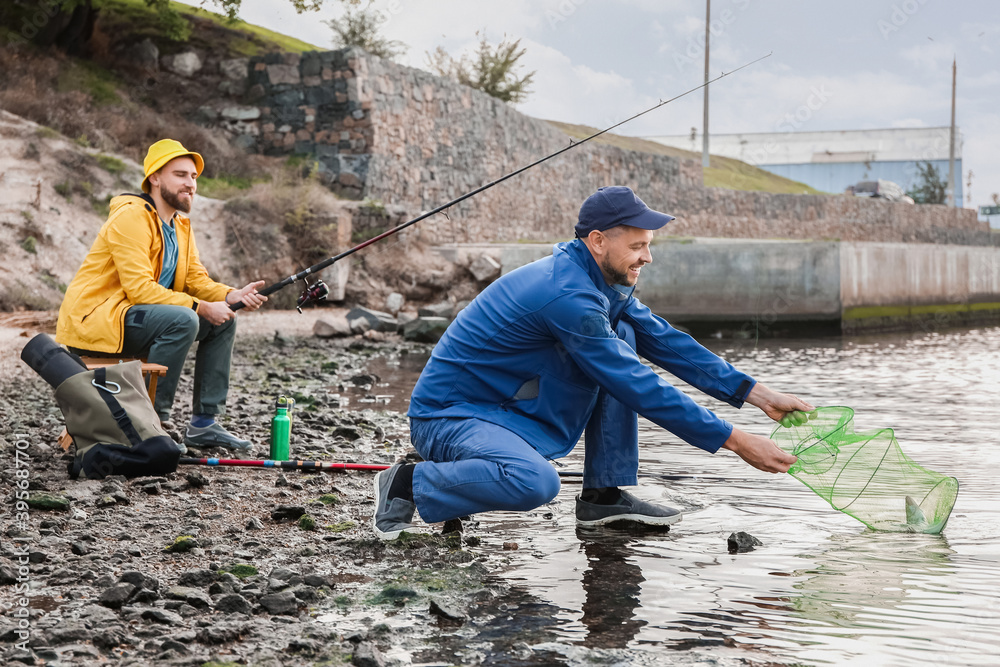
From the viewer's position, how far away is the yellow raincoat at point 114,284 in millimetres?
4902

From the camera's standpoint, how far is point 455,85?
70.9 ft

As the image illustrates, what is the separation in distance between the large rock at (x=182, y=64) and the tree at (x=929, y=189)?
123 feet

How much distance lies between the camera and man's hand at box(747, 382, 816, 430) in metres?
3.69

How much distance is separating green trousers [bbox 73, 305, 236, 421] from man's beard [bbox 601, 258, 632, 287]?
237cm

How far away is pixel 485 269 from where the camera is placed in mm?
16359

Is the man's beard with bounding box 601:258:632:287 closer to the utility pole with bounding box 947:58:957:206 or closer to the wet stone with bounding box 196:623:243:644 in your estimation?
the wet stone with bounding box 196:623:243:644

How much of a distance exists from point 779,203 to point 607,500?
110 ft

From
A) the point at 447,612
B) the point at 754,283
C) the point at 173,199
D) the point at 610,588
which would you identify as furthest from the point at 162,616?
the point at 754,283

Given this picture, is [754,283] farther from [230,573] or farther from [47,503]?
[230,573]

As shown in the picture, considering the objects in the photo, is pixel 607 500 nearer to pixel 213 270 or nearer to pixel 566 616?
pixel 566 616

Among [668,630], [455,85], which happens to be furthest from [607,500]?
[455,85]

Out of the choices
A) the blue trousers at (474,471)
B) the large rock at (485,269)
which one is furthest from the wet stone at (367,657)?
the large rock at (485,269)

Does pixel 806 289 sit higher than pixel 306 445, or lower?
higher

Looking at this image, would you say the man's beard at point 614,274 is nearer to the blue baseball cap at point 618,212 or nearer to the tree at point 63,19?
the blue baseball cap at point 618,212
